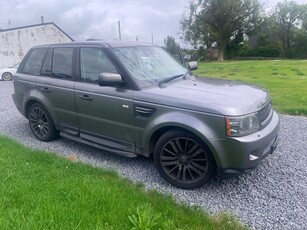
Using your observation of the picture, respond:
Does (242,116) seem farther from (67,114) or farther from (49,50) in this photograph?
(49,50)

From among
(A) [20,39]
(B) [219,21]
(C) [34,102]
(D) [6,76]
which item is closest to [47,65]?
(C) [34,102]

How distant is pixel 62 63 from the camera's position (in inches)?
185

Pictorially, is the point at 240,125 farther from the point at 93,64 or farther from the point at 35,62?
the point at 35,62

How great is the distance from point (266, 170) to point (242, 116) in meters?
1.24

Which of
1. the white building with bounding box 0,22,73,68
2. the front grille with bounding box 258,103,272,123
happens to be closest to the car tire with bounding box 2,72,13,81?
the white building with bounding box 0,22,73,68

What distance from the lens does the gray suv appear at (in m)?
3.14

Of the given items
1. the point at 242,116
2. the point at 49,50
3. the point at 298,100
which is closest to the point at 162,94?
the point at 242,116

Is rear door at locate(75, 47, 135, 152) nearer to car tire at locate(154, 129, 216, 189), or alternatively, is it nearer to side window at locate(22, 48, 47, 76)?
car tire at locate(154, 129, 216, 189)

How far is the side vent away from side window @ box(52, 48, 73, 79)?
58.6 inches

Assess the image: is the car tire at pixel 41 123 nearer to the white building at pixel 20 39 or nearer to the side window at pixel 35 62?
the side window at pixel 35 62

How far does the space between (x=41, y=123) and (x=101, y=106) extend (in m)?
1.79

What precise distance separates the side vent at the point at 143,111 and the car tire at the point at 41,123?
206 cm

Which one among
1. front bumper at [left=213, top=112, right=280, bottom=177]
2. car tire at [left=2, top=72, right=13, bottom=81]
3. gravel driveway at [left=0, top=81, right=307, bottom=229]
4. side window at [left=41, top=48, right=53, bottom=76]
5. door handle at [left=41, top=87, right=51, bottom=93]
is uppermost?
side window at [left=41, top=48, right=53, bottom=76]

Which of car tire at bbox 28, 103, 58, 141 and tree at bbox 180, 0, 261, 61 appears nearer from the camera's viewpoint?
car tire at bbox 28, 103, 58, 141
